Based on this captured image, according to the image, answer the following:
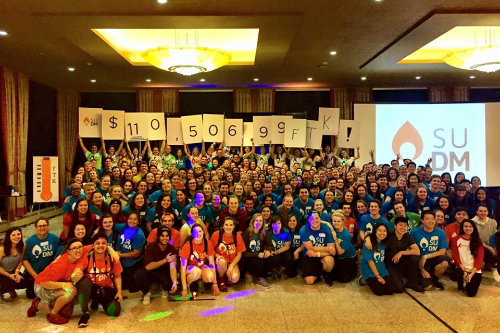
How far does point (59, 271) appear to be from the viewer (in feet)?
13.2

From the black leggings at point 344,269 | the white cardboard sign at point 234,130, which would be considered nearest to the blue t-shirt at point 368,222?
the black leggings at point 344,269

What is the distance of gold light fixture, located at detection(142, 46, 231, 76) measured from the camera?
7457 mm

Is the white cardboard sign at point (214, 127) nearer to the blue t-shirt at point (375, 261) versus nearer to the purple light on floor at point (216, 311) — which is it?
the blue t-shirt at point (375, 261)

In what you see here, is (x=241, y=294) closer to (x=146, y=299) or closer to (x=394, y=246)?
(x=146, y=299)

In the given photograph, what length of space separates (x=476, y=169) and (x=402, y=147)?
6.49 feet

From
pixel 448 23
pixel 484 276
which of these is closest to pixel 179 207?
pixel 484 276

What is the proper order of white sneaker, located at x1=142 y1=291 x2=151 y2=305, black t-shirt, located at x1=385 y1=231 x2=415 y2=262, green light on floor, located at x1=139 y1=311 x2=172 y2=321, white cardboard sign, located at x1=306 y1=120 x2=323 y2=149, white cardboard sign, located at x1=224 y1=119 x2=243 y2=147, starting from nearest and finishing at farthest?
green light on floor, located at x1=139 y1=311 x2=172 y2=321, white sneaker, located at x1=142 y1=291 x2=151 y2=305, black t-shirt, located at x1=385 y1=231 x2=415 y2=262, white cardboard sign, located at x1=224 y1=119 x2=243 y2=147, white cardboard sign, located at x1=306 y1=120 x2=323 y2=149

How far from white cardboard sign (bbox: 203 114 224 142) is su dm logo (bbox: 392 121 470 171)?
4876mm

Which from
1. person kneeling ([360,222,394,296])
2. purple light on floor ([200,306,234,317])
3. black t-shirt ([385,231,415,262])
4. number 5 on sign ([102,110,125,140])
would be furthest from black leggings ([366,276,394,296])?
number 5 on sign ([102,110,125,140])

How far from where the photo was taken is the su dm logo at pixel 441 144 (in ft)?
34.5

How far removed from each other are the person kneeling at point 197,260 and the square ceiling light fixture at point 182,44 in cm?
386

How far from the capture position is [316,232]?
211 inches

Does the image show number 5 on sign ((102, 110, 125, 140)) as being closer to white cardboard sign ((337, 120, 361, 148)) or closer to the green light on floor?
white cardboard sign ((337, 120, 361, 148))

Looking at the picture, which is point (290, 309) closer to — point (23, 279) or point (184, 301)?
point (184, 301)
